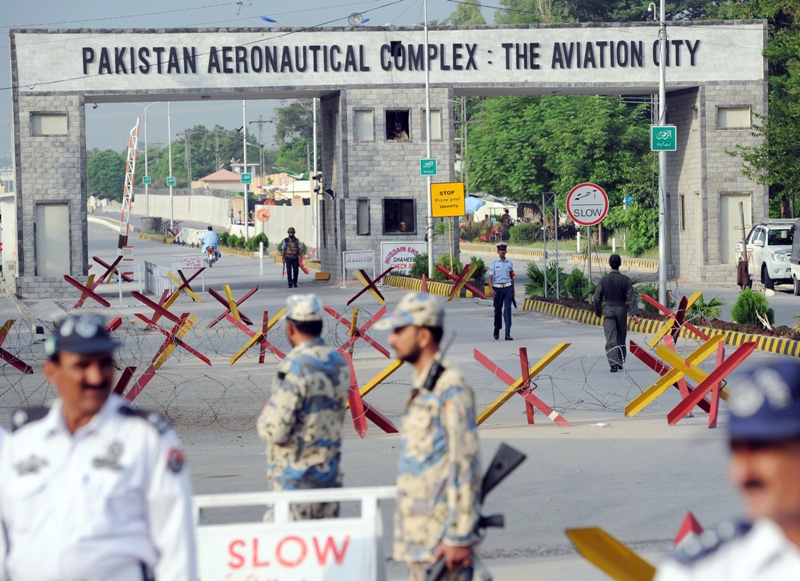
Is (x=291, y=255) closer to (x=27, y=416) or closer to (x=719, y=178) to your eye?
(x=719, y=178)

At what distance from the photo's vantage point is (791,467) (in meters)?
2.38

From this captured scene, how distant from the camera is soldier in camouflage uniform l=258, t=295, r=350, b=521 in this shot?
5.56 metres

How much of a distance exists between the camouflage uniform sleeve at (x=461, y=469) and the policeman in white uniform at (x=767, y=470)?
7.15 ft

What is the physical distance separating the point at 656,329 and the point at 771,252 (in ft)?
32.7

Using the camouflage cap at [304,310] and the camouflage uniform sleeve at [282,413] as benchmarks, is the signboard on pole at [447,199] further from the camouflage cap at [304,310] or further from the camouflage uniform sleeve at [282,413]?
the camouflage uniform sleeve at [282,413]

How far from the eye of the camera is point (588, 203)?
2247 cm

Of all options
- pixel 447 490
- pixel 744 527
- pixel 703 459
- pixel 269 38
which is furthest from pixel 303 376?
pixel 269 38

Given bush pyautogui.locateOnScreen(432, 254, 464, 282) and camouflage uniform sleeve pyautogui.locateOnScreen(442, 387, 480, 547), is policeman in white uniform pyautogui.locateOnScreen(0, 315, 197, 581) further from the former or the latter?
bush pyautogui.locateOnScreen(432, 254, 464, 282)

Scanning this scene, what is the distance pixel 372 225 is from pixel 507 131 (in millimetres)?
29077

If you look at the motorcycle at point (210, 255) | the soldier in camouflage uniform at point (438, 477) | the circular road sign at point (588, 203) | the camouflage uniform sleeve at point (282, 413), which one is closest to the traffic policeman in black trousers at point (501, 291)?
the circular road sign at point (588, 203)

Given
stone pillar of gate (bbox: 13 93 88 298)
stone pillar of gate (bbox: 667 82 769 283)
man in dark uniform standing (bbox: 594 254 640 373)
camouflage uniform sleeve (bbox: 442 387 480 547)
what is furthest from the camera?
stone pillar of gate (bbox: 667 82 769 283)

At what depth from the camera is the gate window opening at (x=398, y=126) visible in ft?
125

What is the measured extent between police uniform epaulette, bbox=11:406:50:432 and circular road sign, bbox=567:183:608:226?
18707mm

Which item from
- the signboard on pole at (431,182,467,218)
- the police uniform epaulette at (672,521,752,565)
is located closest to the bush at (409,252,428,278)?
the signboard on pole at (431,182,467,218)
